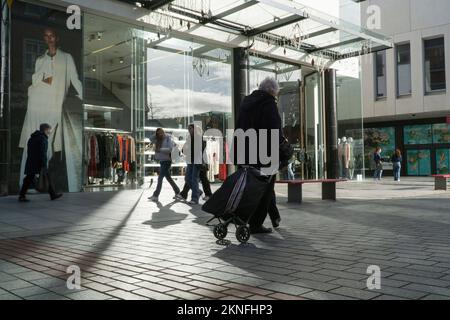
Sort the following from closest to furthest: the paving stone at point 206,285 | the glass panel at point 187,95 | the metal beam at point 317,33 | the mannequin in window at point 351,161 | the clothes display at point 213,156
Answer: the paving stone at point 206,285, the glass panel at point 187,95, the metal beam at point 317,33, the clothes display at point 213,156, the mannequin in window at point 351,161

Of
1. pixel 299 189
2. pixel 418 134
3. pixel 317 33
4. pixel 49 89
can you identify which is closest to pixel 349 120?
pixel 317 33

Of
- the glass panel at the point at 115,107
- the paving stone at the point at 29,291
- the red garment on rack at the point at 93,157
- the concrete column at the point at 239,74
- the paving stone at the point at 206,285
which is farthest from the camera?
the concrete column at the point at 239,74

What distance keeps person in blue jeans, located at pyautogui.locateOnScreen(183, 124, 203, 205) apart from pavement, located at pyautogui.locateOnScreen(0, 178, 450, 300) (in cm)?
216

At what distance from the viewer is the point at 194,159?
33.5 ft

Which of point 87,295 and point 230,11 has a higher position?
point 230,11

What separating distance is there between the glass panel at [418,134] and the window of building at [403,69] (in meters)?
3.20

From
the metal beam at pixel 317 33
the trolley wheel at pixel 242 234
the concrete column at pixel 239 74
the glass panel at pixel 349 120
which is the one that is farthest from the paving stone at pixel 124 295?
the glass panel at pixel 349 120

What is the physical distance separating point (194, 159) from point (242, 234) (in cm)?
528

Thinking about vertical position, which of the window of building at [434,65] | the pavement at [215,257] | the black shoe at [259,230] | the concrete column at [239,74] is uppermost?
the window of building at [434,65]

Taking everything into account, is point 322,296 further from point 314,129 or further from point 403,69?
point 403,69

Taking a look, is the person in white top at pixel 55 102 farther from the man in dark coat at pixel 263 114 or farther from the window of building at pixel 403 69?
the window of building at pixel 403 69

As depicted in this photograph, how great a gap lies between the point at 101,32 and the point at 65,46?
5.58ft

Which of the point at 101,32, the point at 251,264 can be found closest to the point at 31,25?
the point at 101,32

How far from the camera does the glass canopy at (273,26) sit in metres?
14.1
